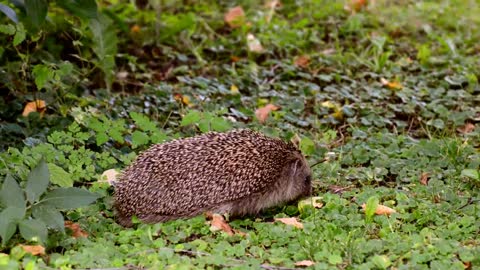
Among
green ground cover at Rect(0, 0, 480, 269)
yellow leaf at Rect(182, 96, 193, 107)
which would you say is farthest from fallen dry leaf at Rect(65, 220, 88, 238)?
yellow leaf at Rect(182, 96, 193, 107)

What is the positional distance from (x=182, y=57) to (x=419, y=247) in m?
5.08

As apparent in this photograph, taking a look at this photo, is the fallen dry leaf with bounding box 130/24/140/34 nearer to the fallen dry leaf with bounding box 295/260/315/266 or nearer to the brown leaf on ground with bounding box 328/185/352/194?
the brown leaf on ground with bounding box 328/185/352/194

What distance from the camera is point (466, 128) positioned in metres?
7.90

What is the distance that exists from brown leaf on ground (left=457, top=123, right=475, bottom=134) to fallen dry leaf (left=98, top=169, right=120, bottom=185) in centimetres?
355

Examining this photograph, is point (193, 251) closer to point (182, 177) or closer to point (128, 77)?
point (182, 177)

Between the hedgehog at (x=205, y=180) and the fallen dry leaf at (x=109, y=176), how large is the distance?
285mm

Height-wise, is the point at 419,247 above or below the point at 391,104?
above

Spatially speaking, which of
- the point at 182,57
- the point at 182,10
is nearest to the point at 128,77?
the point at 182,57

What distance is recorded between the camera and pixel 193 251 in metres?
4.94

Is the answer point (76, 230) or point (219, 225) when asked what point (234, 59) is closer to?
point (219, 225)

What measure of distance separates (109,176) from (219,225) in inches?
49.7

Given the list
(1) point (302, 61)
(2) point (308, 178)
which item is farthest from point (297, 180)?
(1) point (302, 61)

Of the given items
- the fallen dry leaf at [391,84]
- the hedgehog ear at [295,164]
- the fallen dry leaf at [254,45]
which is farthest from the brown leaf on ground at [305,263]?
the fallen dry leaf at [254,45]

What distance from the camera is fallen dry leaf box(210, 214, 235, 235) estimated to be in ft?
17.6
